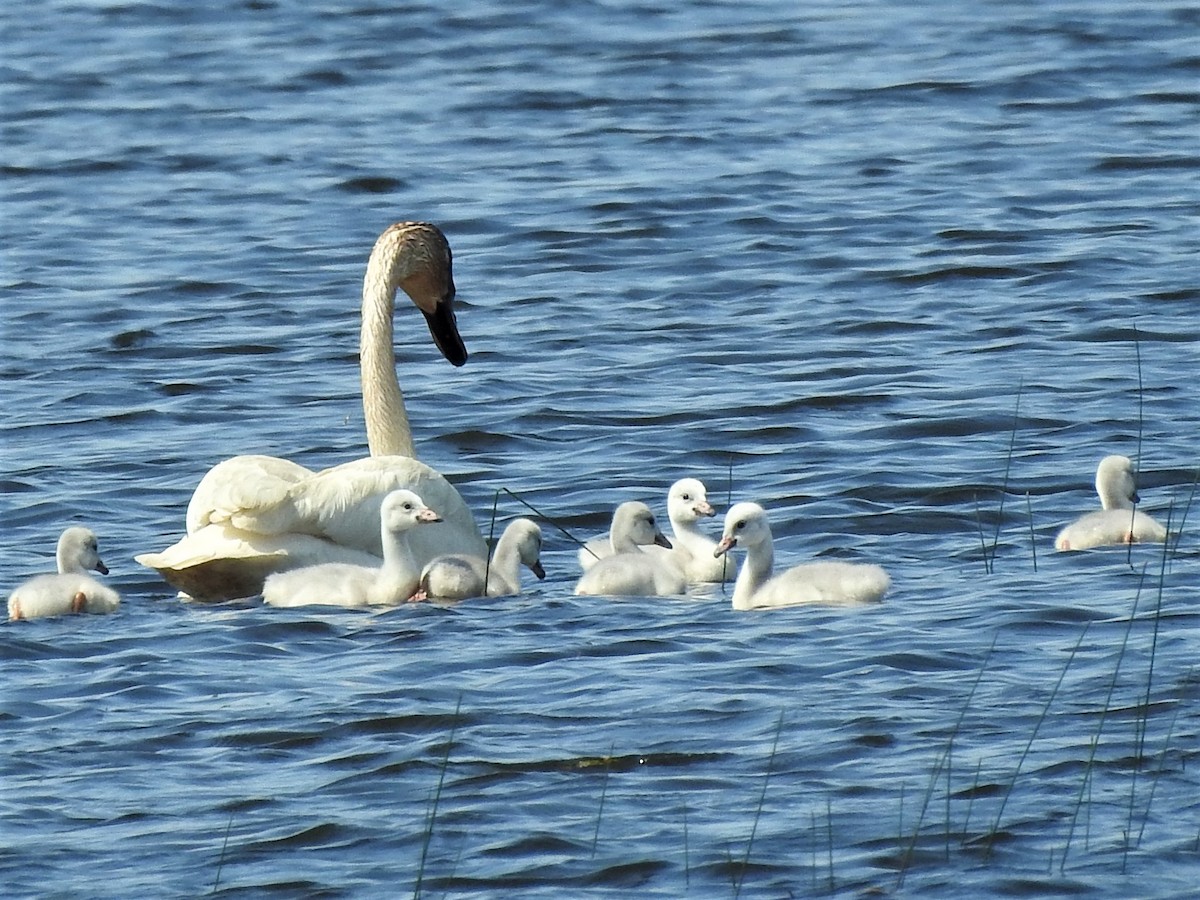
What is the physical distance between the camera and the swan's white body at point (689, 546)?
995 cm

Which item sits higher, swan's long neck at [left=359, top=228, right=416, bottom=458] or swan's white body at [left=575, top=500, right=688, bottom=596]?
swan's long neck at [left=359, top=228, right=416, bottom=458]

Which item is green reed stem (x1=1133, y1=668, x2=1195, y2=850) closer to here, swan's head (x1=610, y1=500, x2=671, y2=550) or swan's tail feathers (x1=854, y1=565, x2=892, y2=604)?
swan's tail feathers (x1=854, y1=565, x2=892, y2=604)

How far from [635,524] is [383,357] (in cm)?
159

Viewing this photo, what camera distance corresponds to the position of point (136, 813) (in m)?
7.18

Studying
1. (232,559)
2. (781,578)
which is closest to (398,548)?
(232,559)

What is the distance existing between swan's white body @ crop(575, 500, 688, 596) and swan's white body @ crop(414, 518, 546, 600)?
22 centimetres

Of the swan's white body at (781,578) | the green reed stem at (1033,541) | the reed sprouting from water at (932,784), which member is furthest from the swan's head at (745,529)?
the reed sprouting from water at (932,784)

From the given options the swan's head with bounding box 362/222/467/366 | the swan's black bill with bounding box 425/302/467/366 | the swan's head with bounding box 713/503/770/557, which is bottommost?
the swan's head with bounding box 713/503/770/557

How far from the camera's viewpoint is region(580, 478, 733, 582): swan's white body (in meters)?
9.95

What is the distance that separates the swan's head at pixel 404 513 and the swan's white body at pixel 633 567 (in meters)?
0.58

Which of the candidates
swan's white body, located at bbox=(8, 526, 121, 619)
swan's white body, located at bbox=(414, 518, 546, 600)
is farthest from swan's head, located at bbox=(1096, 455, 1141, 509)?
swan's white body, located at bbox=(8, 526, 121, 619)

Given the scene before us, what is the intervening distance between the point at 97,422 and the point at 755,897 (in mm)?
6960

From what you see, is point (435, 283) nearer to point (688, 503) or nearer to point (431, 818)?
point (688, 503)

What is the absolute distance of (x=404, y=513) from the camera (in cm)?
937
